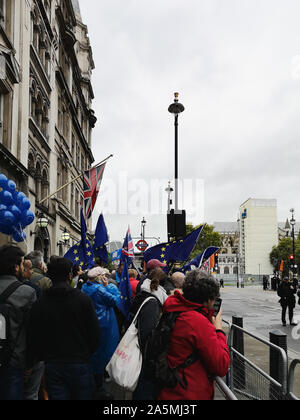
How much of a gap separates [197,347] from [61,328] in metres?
1.37

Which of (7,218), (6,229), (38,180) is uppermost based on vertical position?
(38,180)

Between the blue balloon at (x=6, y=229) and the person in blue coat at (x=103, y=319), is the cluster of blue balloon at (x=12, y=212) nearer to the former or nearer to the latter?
the blue balloon at (x=6, y=229)

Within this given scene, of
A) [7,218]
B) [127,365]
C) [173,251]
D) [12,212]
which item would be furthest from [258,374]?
[12,212]

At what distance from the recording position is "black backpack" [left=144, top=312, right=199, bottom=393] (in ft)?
9.68

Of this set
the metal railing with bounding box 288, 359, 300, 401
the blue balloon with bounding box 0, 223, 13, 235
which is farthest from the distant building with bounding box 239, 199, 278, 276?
the metal railing with bounding box 288, 359, 300, 401

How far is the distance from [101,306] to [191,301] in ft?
9.55

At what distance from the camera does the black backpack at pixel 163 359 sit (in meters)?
2.95

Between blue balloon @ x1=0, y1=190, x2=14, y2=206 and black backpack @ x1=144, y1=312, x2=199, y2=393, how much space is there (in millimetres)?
5143

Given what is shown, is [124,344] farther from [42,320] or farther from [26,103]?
[26,103]

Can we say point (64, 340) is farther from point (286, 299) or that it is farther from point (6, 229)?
point (286, 299)

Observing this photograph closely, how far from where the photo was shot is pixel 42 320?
3.73m

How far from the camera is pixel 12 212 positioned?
748 cm

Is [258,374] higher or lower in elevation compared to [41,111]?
lower

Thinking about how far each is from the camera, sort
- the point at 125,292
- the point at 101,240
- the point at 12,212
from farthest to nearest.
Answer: the point at 101,240 → the point at 12,212 → the point at 125,292
